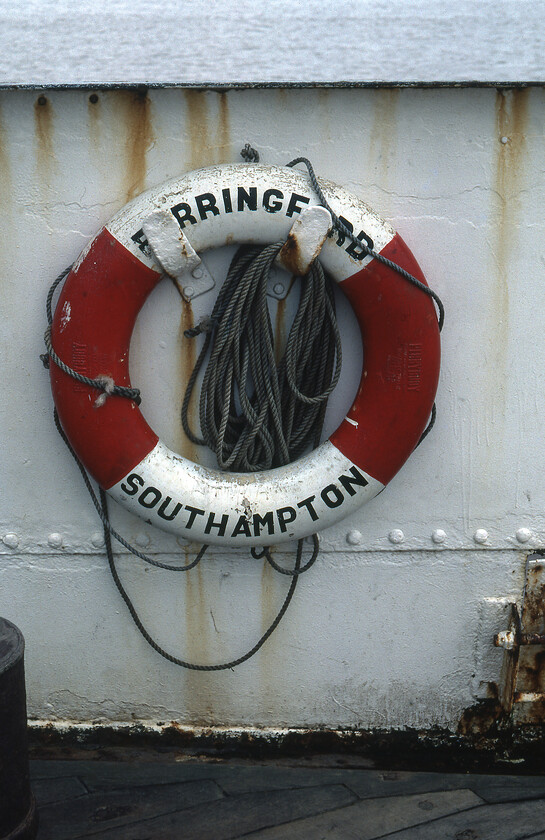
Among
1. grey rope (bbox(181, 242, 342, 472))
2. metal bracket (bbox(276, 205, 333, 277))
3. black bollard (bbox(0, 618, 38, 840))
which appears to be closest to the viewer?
black bollard (bbox(0, 618, 38, 840))

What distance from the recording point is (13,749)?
1.52 meters

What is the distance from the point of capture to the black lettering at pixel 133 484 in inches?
69.2

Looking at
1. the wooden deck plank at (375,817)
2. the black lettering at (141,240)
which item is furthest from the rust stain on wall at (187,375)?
the wooden deck plank at (375,817)

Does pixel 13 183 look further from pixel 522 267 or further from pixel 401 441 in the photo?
pixel 522 267

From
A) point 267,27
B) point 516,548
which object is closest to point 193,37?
point 267,27

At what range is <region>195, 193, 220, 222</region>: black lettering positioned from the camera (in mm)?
1665

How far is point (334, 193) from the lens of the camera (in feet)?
5.58

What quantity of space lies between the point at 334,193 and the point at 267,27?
1.14ft

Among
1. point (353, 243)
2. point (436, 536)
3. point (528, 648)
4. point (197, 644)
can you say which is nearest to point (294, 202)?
point (353, 243)

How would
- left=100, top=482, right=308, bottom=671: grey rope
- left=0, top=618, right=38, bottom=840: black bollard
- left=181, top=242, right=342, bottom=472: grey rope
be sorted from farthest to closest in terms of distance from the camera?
left=100, top=482, right=308, bottom=671: grey rope
left=181, top=242, right=342, bottom=472: grey rope
left=0, top=618, right=38, bottom=840: black bollard

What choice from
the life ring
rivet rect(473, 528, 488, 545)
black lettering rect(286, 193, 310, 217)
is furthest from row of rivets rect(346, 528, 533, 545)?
black lettering rect(286, 193, 310, 217)

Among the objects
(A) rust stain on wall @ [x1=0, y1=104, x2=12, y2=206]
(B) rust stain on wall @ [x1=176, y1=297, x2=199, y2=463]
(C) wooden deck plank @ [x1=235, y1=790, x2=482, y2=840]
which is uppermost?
(A) rust stain on wall @ [x1=0, y1=104, x2=12, y2=206]

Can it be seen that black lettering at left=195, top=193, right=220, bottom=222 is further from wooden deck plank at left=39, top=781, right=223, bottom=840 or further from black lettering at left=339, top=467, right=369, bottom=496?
wooden deck plank at left=39, top=781, right=223, bottom=840

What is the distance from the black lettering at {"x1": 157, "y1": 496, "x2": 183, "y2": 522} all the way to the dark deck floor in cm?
60
